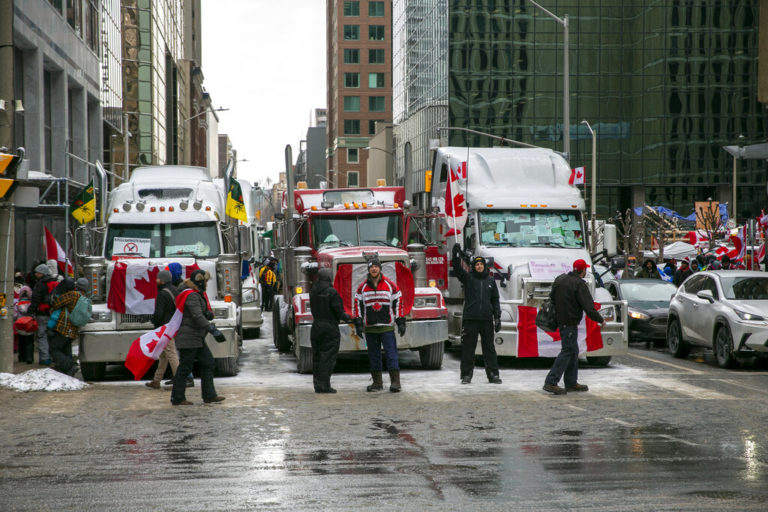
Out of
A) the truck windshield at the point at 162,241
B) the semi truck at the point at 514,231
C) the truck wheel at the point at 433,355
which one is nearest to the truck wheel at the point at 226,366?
the truck windshield at the point at 162,241

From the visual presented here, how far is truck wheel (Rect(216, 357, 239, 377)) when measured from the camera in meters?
16.6

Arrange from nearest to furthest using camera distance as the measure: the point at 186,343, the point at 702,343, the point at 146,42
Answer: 1. the point at 186,343
2. the point at 702,343
3. the point at 146,42

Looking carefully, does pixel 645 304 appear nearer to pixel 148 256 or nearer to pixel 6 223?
pixel 148 256

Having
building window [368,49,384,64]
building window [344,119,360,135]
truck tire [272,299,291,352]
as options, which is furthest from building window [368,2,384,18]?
truck tire [272,299,291,352]

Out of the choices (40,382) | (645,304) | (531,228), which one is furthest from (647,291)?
(40,382)

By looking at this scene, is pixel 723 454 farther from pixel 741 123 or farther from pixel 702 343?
pixel 741 123

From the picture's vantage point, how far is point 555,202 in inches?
763

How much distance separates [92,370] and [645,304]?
12811 mm

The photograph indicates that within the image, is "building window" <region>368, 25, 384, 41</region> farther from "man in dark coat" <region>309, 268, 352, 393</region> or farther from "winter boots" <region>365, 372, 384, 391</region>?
"winter boots" <region>365, 372, 384, 391</region>

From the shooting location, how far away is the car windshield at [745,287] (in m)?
18.6

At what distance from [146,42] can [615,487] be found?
7488cm

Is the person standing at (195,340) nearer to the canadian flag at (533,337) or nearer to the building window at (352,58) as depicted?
the canadian flag at (533,337)

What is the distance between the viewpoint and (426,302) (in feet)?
56.7

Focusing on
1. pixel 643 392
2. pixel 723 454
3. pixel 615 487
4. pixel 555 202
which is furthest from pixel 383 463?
pixel 555 202
